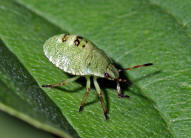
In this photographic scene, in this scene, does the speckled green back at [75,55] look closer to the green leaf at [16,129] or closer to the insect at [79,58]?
the insect at [79,58]

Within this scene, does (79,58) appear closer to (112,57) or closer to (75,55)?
(75,55)

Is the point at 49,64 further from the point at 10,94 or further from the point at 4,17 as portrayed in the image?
the point at 10,94

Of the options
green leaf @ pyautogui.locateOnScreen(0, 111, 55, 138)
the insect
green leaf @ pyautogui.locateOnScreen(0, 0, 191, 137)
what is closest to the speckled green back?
the insect

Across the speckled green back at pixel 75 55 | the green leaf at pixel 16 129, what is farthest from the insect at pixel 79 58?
the green leaf at pixel 16 129

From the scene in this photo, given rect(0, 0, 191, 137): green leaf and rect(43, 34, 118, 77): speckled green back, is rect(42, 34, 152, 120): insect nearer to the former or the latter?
rect(43, 34, 118, 77): speckled green back

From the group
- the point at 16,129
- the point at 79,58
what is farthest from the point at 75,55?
the point at 16,129

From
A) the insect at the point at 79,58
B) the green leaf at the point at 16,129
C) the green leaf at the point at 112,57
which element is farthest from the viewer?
the insect at the point at 79,58
